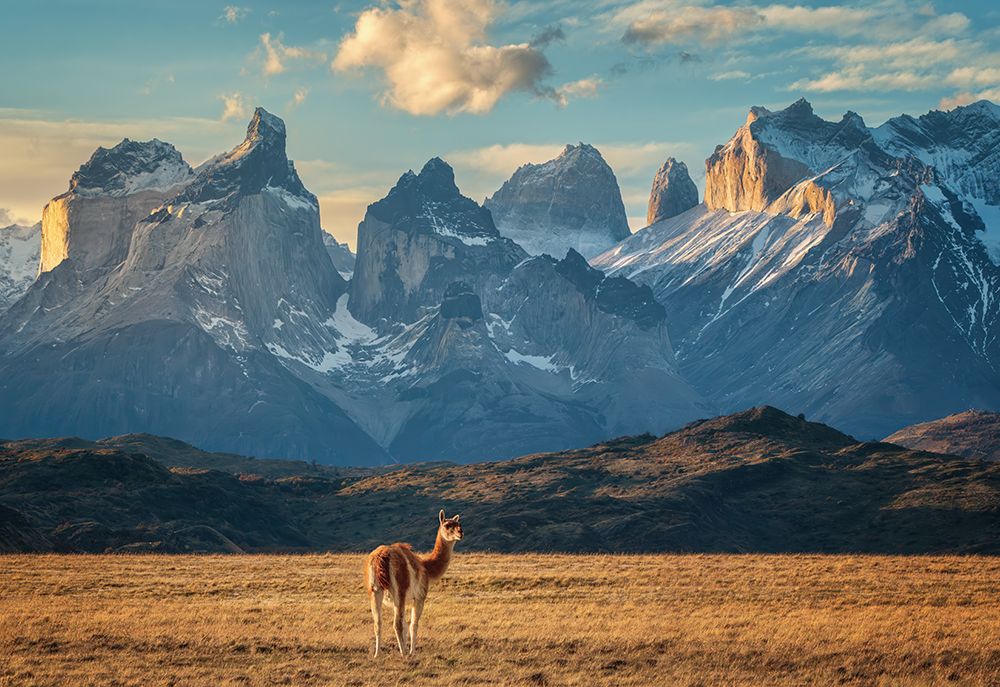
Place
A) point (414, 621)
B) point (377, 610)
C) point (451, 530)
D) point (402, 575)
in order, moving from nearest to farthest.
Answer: point (402, 575) < point (377, 610) < point (414, 621) < point (451, 530)

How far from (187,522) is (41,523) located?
18.1 meters

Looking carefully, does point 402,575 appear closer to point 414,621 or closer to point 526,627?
point 414,621

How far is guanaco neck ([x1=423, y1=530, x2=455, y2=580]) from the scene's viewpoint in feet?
140

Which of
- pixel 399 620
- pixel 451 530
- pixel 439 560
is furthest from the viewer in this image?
pixel 451 530

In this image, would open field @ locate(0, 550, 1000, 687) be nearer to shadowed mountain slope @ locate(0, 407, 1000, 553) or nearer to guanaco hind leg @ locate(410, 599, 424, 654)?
guanaco hind leg @ locate(410, 599, 424, 654)

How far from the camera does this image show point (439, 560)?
43031 millimetres

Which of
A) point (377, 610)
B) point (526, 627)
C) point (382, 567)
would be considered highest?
point (382, 567)

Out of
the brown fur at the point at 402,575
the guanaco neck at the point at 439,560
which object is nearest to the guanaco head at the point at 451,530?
the brown fur at the point at 402,575

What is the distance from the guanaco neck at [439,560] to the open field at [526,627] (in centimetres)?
250

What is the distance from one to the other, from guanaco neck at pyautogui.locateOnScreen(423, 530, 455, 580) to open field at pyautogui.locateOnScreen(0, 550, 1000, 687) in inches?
98.5

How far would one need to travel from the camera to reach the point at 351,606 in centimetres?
5406

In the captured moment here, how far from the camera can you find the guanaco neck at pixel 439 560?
42.8 metres

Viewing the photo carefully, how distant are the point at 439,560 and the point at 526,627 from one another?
264 inches

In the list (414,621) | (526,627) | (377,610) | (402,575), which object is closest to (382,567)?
(402,575)
